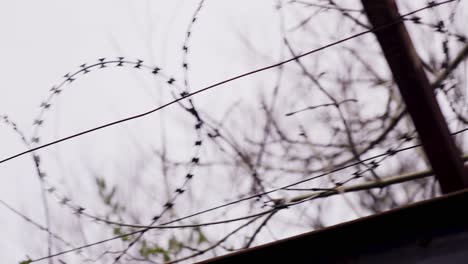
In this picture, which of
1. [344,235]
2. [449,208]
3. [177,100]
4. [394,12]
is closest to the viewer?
[449,208]

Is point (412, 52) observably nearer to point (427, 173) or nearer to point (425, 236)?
point (425, 236)

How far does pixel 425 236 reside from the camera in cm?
217

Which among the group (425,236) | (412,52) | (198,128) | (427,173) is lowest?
(425,236)

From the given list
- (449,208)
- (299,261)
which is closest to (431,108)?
(449,208)

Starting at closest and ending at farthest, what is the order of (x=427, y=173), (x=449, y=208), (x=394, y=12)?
(x=449, y=208) < (x=394, y=12) < (x=427, y=173)

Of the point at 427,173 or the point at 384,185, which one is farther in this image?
the point at 384,185

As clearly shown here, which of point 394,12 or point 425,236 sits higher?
point 394,12

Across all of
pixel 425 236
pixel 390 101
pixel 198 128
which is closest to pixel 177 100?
pixel 198 128

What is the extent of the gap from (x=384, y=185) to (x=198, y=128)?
345cm

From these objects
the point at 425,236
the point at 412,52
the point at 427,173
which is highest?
the point at 412,52

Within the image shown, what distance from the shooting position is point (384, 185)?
611 cm

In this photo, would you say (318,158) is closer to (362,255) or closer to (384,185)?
(384,185)

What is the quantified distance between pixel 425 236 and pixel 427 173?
356 centimetres

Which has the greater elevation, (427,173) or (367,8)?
(367,8)
